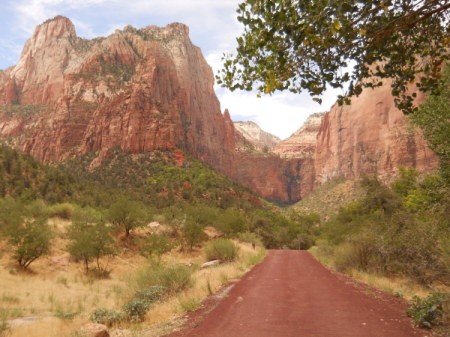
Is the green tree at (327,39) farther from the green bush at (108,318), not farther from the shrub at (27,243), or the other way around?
the shrub at (27,243)

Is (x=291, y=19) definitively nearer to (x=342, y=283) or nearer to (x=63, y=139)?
(x=342, y=283)

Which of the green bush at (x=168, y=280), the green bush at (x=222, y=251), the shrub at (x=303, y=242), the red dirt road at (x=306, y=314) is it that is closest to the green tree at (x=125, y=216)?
the green bush at (x=222, y=251)

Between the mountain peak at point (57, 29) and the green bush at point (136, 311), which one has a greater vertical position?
the mountain peak at point (57, 29)

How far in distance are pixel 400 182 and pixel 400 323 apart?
29.8m

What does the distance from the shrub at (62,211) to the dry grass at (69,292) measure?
3.72 metres

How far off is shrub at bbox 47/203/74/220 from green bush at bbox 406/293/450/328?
38.6 m

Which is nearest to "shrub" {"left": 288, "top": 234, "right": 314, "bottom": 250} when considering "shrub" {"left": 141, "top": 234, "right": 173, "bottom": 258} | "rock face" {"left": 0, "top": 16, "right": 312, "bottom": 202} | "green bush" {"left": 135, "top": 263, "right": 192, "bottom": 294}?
"rock face" {"left": 0, "top": 16, "right": 312, "bottom": 202}

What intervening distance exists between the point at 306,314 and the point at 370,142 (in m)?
114

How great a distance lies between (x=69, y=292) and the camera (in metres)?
Result: 22.7

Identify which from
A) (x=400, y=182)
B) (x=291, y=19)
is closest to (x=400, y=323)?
(x=291, y=19)

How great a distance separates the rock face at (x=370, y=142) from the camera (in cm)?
9412

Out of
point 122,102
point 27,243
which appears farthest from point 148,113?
point 27,243

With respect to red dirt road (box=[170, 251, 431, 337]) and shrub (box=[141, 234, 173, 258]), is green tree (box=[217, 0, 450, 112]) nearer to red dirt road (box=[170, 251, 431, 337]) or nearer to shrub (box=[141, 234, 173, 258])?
red dirt road (box=[170, 251, 431, 337])

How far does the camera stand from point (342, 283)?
1630cm
